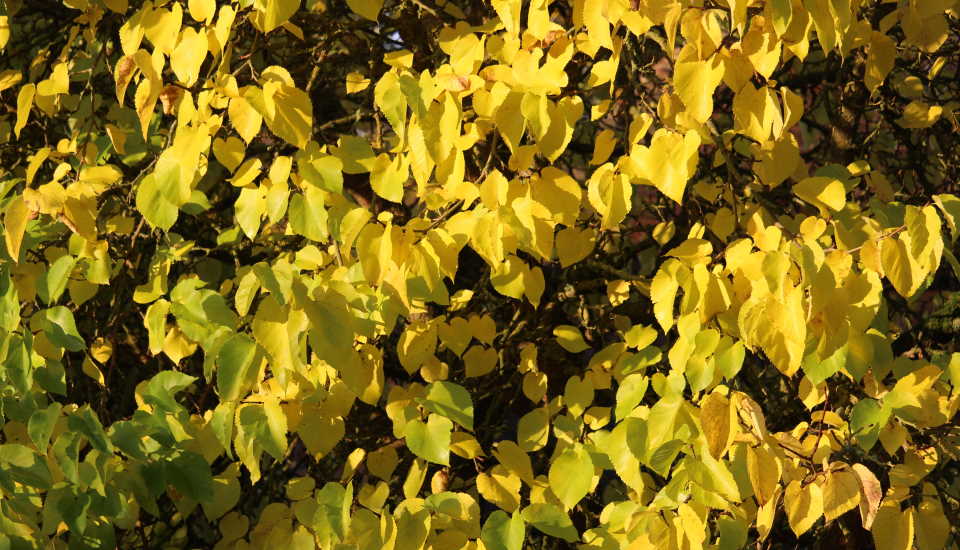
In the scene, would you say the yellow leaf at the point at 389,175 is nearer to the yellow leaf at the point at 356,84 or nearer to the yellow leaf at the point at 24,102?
the yellow leaf at the point at 356,84

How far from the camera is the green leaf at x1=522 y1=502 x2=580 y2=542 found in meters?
1.67

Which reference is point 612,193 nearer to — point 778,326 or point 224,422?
point 778,326

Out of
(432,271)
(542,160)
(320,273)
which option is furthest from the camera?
(542,160)

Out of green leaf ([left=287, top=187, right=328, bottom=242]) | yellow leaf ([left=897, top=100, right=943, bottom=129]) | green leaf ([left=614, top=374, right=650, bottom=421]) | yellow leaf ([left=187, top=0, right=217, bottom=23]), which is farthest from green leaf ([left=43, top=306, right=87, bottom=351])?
yellow leaf ([left=897, top=100, right=943, bottom=129])

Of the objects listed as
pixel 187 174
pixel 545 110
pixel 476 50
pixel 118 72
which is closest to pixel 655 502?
pixel 545 110

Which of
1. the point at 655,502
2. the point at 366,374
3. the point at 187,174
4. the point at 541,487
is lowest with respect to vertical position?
the point at 541,487

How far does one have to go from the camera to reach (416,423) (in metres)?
1.71

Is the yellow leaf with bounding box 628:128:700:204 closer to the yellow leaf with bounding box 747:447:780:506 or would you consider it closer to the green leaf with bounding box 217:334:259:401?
the yellow leaf with bounding box 747:447:780:506

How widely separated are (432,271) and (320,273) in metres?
0.36

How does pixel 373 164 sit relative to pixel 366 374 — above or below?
above

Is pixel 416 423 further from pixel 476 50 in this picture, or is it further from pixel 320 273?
pixel 476 50

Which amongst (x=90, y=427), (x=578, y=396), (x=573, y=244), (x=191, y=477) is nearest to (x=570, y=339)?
(x=578, y=396)

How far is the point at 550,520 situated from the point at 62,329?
858 millimetres

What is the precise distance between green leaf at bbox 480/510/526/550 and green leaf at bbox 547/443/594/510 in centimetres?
10
